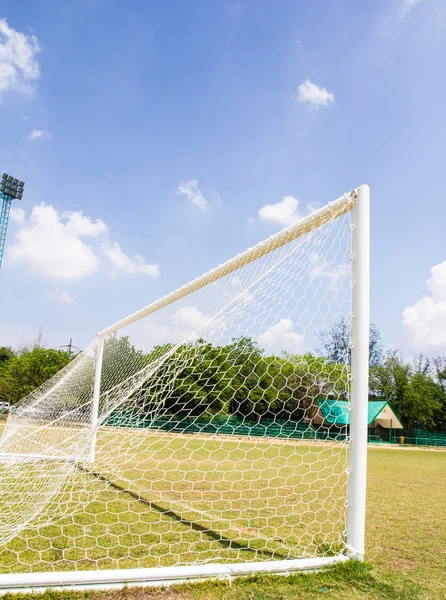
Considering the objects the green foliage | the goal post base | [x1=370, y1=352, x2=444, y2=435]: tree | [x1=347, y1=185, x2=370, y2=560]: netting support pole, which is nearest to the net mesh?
[x1=347, y1=185, x2=370, y2=560]: netting support pole

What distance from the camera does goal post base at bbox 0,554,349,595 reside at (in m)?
2.51

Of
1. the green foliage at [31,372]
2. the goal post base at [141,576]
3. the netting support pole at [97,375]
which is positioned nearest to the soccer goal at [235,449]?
the goal post base at [141,576]

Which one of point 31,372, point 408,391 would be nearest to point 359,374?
point 31,372

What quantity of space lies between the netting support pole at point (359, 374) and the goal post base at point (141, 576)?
34 cm

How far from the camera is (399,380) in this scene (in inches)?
1730

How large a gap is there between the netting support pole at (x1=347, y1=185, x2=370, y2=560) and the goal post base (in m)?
0.34

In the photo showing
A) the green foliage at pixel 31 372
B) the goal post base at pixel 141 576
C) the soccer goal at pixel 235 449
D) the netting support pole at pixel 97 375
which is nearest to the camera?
the goal post base at pixel 141 576

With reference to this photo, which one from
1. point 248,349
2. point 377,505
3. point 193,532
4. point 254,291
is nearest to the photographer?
point 193,532

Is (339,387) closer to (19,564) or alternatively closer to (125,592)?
(125,592)

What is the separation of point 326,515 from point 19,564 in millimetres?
3323

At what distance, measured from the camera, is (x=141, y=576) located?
2654 mm

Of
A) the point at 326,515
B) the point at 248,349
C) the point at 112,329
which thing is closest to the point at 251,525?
the point at 326,515

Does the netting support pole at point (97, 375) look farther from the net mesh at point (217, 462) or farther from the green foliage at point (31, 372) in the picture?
the green foliage at point (31, 372)

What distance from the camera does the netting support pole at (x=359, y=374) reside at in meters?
3.18
